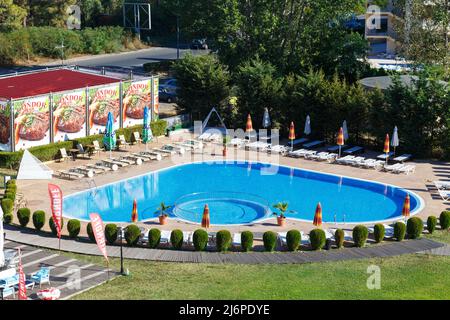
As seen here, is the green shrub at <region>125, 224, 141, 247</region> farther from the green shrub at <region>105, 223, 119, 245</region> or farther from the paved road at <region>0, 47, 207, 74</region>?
the paved road at <region>0, 47, 207, 74</region>

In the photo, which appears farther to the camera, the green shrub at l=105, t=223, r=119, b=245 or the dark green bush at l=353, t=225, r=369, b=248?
the dark green bush at l=353, t=225, r=369, b=248

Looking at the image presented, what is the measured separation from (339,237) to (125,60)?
47781 millimetres

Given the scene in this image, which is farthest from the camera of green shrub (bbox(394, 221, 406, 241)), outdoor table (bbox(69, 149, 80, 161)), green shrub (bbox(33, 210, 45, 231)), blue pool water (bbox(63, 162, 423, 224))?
outdoor table (bbox(69, 149, 80, 161))

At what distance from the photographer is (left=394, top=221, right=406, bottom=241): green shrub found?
1203 inches

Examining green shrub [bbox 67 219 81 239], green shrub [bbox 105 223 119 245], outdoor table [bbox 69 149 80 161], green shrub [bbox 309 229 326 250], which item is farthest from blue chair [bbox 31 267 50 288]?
outdoor table [bbox 69 149 80 161]

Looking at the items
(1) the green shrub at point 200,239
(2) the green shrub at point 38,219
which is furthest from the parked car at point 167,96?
(1) the green shrub at point 200,239

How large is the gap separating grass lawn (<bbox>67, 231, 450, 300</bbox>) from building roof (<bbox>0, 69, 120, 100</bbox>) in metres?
17.3

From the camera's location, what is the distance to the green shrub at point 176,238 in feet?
97.0

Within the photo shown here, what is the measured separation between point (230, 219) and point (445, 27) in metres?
32.0

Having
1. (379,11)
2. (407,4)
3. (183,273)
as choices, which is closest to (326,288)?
(183,273)

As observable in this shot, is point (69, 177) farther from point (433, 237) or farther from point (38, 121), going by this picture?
point (433, 237)

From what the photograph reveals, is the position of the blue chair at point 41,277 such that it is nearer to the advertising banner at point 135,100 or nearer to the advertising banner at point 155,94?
the advertising banner at point 135,100

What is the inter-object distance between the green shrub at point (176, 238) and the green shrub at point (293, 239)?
3.96 meters

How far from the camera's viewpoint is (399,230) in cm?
3059
